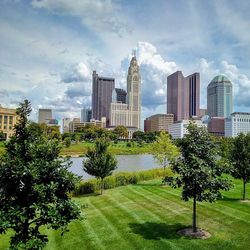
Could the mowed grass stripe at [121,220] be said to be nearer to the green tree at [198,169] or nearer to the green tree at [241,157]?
the green tree at [198,169]

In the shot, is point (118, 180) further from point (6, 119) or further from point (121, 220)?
point (6, 119)

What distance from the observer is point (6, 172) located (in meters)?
9.83

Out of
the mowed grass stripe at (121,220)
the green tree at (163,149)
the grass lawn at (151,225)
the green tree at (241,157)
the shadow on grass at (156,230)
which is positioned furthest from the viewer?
the green tree at (163,149)

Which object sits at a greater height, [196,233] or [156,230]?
[196,233]

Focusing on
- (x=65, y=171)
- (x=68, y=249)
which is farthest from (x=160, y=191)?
(x=65, y=171)

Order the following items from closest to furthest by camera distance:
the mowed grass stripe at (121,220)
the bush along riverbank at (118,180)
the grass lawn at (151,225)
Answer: the grass lawn at (151,225) → the mowed grass stripe at (121,220) → the bush along riverbank at (118,180)

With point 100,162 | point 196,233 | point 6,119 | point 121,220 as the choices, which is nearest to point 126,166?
point 100,162

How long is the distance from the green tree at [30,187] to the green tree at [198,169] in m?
7.05

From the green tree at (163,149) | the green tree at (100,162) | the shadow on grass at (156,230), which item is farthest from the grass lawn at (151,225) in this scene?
the green tree at (163,149)

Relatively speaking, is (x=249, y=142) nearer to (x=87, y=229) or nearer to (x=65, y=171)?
(x=87, y=229)

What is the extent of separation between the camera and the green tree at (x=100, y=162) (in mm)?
27875

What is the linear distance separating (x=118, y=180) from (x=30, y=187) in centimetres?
2314

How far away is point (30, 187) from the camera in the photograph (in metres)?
9.88

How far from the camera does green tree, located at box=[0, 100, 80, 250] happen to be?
958 cm
